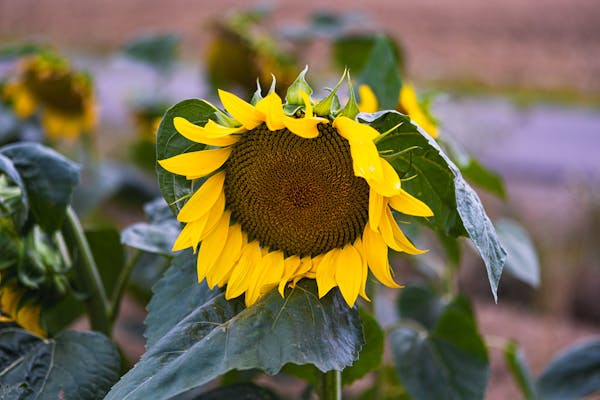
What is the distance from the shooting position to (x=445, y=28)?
180 inches

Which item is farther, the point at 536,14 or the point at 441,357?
the point at 536,14

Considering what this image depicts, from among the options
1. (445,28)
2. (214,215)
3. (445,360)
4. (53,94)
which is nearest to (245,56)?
(53,94)

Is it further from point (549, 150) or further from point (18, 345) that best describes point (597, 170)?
point (18, 345)

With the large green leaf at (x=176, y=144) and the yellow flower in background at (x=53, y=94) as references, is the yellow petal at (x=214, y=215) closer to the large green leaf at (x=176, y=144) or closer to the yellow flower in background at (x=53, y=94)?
the large green leaf at (x=176, y=144)

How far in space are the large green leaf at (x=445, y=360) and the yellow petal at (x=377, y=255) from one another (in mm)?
235

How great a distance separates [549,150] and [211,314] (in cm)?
279

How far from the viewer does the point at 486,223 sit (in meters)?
0.44

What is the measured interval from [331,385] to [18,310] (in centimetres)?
24

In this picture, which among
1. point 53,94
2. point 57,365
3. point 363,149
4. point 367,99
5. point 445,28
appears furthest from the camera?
point 445,28

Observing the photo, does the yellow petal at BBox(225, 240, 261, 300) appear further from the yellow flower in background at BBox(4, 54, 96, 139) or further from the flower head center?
the yellow flower in background at BBox(4, 54, 96, 139)

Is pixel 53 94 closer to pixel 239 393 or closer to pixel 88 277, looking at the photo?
pixel 88 277

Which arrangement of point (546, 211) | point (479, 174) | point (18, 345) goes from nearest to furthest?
point (18, 345), point (479, 174), point (546, 211)

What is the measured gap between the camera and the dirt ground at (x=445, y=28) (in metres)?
3.97

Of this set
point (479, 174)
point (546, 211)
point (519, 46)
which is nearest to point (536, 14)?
point (519, 46)
